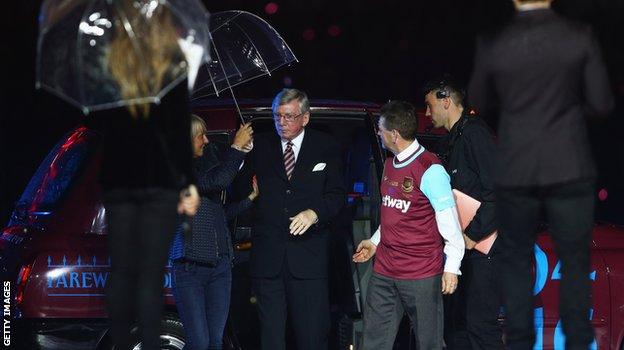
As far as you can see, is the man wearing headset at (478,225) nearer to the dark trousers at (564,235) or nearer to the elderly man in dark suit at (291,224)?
the elderly man in dark suit at (291,224)

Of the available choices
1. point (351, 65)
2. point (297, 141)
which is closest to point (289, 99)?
point (297, 141)

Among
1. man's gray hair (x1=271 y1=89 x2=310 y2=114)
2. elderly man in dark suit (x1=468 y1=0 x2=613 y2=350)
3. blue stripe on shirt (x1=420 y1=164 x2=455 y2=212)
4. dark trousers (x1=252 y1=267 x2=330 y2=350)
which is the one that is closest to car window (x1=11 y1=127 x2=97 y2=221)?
man's gray hair (x1=271 y1=89 x2=310 y2=114)

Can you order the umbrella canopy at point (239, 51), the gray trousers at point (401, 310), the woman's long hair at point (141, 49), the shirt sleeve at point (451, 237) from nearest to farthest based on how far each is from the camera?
the woman's long hair at point (141, 49) → the shirt sleeve at point (451, 237) → the gray trousers at point (401, 310) → the umbrella canopy at point (239, 51)

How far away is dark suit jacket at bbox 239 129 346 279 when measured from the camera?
6988 millimetres

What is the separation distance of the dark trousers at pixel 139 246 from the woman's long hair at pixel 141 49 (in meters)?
0.47

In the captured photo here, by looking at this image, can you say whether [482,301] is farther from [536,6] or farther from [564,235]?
[536,6]

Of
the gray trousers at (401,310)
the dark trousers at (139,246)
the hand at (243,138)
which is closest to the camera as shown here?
the dark trousers at (139,246)

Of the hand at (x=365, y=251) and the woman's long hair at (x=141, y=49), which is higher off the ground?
the woman's long hair at (x=141, y=49)

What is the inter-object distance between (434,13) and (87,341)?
9.38 metres

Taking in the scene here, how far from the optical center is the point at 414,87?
15055 mm

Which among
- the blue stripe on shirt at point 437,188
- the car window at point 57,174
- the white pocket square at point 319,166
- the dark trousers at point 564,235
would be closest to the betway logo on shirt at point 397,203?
the blue stripe on shirt at point 437,188

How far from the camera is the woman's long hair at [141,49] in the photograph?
16.4 ft

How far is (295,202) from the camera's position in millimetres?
7055

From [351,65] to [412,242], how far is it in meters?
8.85
